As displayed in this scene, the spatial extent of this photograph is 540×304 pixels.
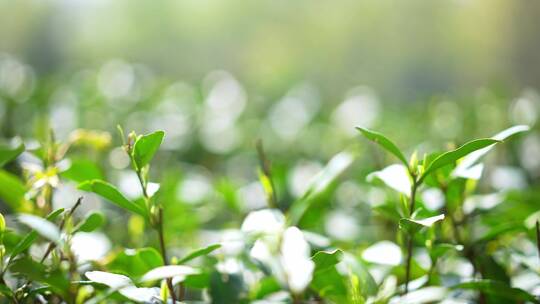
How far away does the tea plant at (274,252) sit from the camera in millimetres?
564

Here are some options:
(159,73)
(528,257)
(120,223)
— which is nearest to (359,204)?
(120,223)

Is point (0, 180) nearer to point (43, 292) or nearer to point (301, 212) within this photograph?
point (43, 292)

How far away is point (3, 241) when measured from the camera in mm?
658

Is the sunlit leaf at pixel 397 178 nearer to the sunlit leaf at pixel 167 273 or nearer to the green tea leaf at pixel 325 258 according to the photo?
the green tea leaf at pixel 325 258

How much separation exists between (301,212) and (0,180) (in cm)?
37

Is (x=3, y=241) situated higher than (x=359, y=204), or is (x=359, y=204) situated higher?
(x=3, y=241)

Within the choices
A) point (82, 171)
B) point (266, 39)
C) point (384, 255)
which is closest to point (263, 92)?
point (82, 171)

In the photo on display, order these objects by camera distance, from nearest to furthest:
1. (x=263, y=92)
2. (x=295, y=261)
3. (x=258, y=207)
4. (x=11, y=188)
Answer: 1. (x=295, y=261)
2. (x=11, y=188)
3. (x=258, y=207)
4. (x=263, y=92)

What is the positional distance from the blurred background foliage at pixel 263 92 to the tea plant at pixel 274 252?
0.10 m

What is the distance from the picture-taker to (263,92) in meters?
2.22

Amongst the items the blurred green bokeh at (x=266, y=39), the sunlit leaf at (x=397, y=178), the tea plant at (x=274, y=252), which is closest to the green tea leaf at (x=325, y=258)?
the tea plant at (x=274, y=252)

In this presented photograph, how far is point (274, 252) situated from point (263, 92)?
1693mm

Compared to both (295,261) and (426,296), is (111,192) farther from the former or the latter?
(426,296)

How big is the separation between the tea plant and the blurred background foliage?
0.10 m
